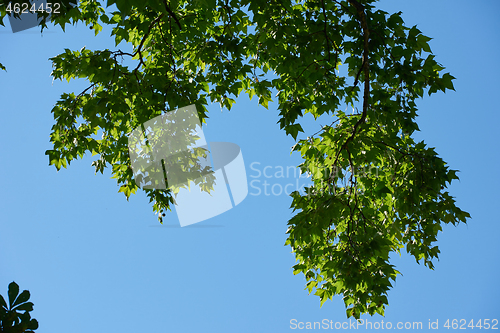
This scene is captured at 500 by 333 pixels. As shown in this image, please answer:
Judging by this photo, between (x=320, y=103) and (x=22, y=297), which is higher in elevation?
(x=320, y=103)

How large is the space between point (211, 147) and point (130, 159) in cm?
118

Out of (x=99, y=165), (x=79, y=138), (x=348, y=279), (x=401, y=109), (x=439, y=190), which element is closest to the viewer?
(x=348, y=279)

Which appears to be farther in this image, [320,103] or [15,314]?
[320,103]

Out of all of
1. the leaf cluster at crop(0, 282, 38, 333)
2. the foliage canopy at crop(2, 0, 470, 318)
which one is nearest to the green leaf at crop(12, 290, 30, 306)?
the leaf cluster at crop(0, 282, 38, 333)

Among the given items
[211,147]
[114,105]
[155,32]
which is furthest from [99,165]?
[155,32]

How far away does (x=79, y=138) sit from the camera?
15.6 ft

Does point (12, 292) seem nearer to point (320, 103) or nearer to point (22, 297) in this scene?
point (22, 297)

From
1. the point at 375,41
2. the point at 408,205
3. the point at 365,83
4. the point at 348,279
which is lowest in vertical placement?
the point at 348,279

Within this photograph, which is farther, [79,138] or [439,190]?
[79,138]

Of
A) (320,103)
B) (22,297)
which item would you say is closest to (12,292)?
(22,297)

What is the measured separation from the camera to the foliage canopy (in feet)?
11.9

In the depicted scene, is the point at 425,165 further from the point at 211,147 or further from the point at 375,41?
the point at 211,147

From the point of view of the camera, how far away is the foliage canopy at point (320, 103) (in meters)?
3.63

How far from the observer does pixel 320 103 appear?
4375 millimetres
